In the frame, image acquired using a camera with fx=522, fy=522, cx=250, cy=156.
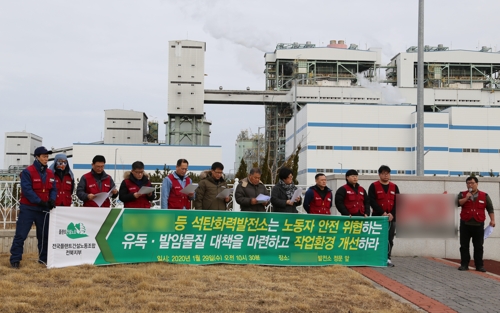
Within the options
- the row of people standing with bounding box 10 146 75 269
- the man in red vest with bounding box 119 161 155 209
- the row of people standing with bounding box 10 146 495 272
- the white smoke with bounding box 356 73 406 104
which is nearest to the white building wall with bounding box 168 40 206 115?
the white smoke with bounding box 356 73 406 104

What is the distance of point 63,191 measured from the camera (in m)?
8.27

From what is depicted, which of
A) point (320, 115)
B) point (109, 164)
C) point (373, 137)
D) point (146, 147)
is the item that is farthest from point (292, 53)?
point (109, 164)

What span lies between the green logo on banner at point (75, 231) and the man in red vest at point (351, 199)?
419 centimetres

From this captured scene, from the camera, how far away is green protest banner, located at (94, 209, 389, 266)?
8.09 m

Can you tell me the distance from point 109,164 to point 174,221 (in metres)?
52.8

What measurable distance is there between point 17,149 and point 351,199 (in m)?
68.4

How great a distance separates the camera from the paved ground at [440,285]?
6156 mm

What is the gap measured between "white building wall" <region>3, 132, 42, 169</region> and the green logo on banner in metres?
66.7

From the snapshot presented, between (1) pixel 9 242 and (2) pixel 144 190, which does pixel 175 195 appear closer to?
(2) pixel 144 190

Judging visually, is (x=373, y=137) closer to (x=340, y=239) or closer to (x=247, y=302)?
(x=340, y=239)

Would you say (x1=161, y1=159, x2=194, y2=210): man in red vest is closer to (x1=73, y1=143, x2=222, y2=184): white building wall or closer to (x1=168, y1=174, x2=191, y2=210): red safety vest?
(x1=168, y1=174, x2=191, y2=210): red safety vest

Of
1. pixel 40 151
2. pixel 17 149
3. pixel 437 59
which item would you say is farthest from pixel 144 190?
pixel 17 149

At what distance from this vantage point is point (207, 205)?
8906 millimetres

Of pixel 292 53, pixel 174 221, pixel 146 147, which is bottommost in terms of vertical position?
pixel 174 221
